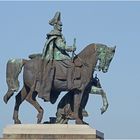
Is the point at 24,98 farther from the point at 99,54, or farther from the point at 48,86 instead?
the point at 99,54

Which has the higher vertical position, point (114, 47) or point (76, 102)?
point (114, 47)

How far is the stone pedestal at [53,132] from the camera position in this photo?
26.7 meters

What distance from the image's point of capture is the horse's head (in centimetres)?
2782

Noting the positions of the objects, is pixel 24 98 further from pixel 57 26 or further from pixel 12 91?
pixel 57 26

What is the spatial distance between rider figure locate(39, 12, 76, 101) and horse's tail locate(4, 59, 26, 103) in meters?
0.96

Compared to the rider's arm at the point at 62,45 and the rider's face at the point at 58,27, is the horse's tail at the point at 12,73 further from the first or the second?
the rider's face at the point at 58,27

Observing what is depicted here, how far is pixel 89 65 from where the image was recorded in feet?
91.3

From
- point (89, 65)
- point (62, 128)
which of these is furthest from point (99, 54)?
point (62, 128)

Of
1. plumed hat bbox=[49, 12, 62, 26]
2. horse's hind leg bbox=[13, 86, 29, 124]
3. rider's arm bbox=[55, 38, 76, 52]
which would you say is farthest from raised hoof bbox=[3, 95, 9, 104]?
plumed hat bbox=[49, 12, 62, 26]

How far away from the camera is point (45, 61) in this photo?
90.8 feet

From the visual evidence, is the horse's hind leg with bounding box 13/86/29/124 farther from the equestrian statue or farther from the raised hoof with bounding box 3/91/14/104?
the raised hoof with bounding box 3/91/14/104

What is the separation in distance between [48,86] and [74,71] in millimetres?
1095

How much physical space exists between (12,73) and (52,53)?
166cm

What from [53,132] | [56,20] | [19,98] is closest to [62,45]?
[56,20]
